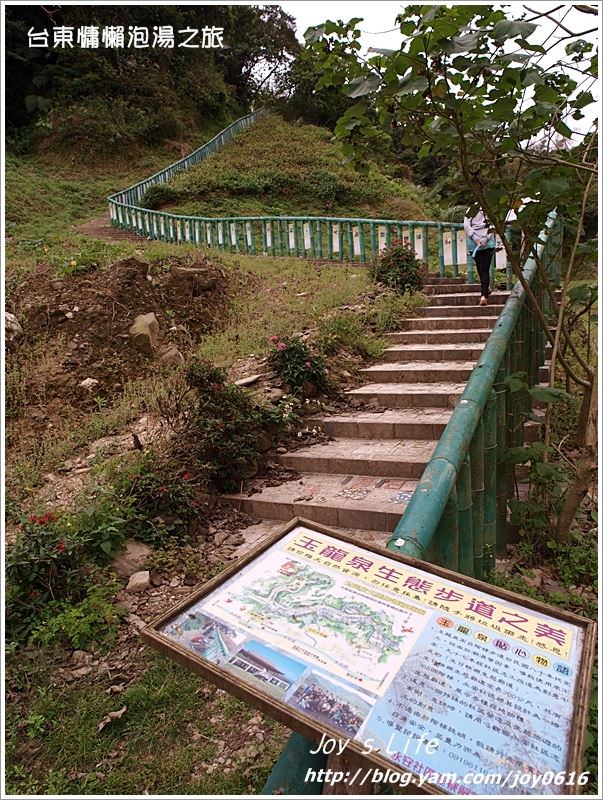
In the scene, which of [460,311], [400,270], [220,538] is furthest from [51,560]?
[400,270]

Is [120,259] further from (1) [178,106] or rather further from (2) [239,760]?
(1) [178,106]

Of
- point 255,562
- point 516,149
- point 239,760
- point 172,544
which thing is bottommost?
point 239,760

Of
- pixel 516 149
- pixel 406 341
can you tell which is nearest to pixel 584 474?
pixel 516 149

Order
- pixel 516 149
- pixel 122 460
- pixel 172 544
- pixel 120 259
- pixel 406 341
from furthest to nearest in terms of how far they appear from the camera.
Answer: pixel 120 259
pixel 406 341
pixel 122 460
pixel 172 544
pixel 516 149

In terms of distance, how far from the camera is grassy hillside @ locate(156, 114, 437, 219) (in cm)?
1755

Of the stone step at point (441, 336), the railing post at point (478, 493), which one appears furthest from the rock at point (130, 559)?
the stone step at point (441, 336)

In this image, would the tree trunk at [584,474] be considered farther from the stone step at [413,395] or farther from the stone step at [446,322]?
the stone step at [446,322]

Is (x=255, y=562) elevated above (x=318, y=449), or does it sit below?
above

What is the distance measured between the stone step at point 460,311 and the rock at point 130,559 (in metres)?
4.69

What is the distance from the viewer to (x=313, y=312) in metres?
6.73

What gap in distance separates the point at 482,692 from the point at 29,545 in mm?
2648

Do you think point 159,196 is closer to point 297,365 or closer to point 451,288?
point 451,288

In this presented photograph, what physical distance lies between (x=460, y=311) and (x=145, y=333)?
11.9 ft

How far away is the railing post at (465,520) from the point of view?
200 cm
